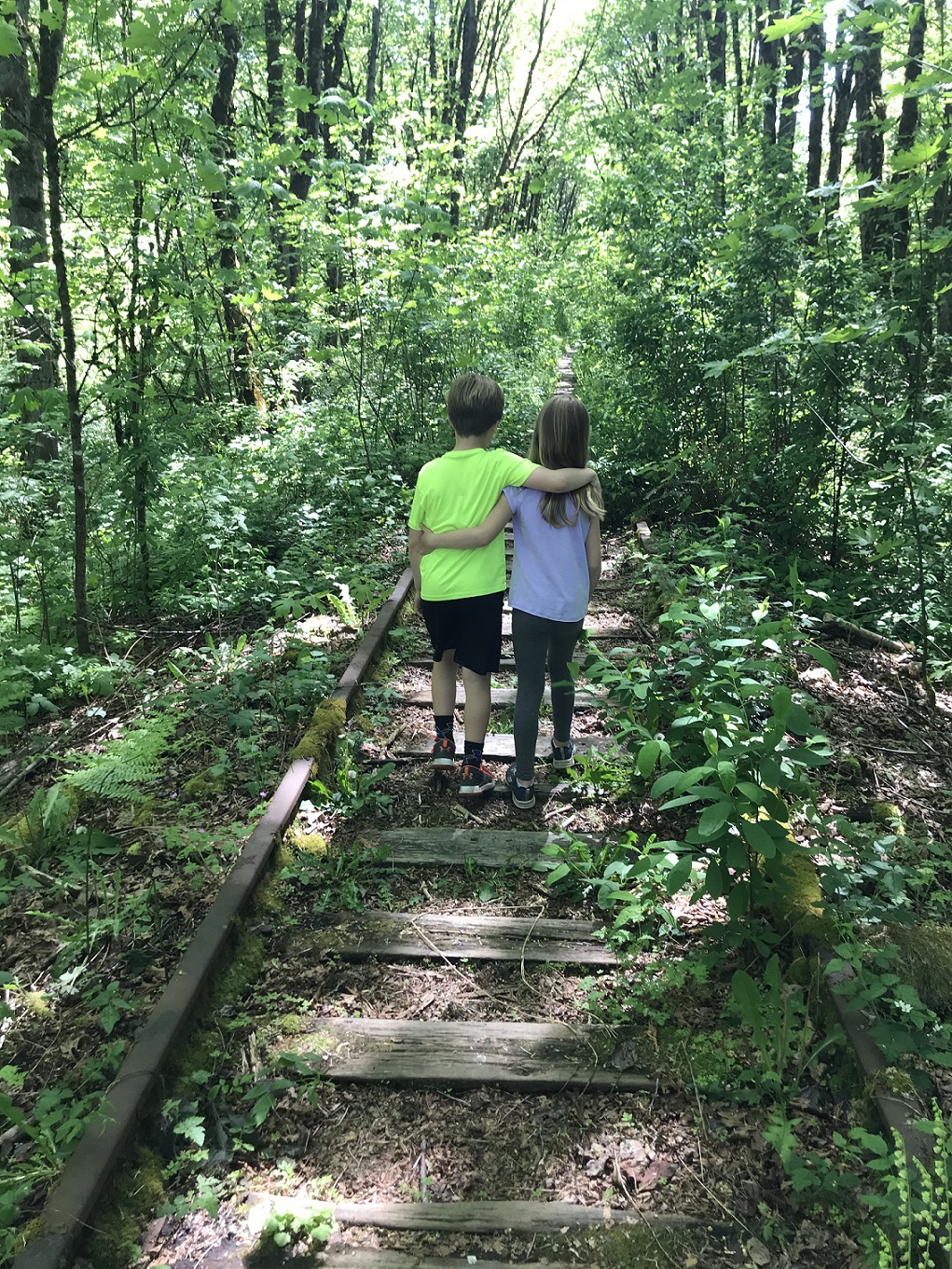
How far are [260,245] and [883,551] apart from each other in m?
8.07

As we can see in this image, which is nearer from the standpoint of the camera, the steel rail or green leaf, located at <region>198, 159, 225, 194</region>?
the steel rail

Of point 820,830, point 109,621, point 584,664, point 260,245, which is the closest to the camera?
point 820,830

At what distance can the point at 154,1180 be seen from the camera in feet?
7.55

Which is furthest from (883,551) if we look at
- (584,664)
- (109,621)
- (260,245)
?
(260,245)

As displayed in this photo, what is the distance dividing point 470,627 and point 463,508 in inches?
24.6

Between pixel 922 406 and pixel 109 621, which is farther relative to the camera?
pixel 109 621

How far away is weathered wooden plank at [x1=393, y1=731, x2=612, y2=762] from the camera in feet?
16.1

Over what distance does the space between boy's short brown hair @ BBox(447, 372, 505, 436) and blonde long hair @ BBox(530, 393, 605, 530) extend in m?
0.23

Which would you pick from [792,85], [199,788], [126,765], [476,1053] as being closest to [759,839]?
[476,1053]

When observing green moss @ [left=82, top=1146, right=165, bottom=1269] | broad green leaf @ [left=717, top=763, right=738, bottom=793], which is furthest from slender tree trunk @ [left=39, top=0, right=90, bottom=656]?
broad green leaf @ [left=717, top=763, right=738, bottom=793]

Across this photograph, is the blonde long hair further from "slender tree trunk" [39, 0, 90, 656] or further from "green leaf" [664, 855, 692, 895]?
"slender tree trunk" [39, 0, 90, 656]

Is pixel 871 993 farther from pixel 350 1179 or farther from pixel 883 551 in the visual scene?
pixel 883 551

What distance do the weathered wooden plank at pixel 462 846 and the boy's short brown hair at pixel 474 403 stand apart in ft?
6.58

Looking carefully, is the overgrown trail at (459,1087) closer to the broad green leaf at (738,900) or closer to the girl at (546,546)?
the broad green leaf at (738,900)
